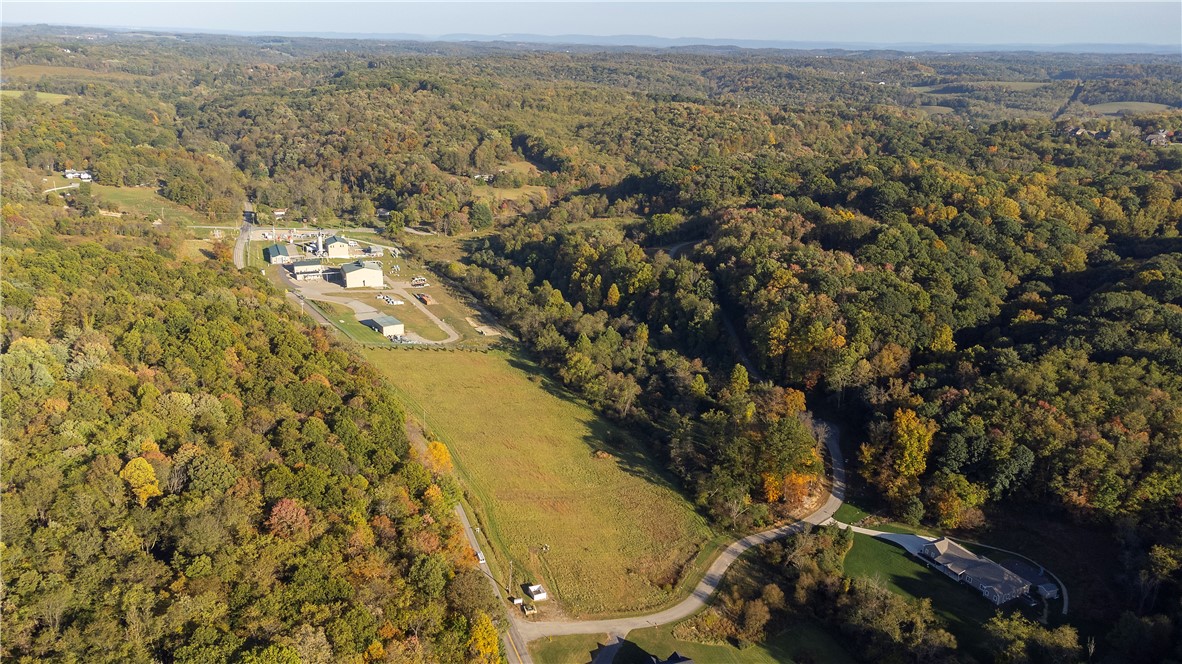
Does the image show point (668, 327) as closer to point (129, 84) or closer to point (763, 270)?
point (763, 270)

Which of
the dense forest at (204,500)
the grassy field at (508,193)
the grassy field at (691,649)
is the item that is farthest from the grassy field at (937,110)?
the dense forest at (204,500)

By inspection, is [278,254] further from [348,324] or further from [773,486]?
[773,486]

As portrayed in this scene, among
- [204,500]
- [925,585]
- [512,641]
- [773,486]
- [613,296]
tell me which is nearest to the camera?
[204,500]

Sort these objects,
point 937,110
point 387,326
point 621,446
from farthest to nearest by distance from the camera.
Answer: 1. point 937,110
2. point 387,326
3. point 621,446

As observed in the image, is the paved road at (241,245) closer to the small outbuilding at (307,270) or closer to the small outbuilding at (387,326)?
the small outbuilding at (307,270)

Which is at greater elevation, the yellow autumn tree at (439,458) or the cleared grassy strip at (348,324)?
the yellow autumn tree at (439,458)

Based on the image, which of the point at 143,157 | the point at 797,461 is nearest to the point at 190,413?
Answer: the point at 797,461

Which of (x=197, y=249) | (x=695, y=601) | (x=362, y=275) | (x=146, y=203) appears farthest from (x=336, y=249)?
(x=695, y=601)
